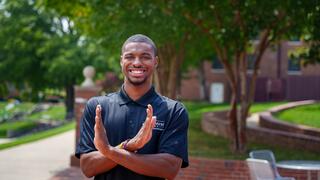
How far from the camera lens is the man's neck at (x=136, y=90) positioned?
2.96 m

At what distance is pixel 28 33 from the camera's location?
3569cm

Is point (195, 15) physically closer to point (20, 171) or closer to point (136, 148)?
point (20, 171)

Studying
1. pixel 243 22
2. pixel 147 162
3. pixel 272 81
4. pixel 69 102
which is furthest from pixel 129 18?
pixel 272 81

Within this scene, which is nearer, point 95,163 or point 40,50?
point 95,163

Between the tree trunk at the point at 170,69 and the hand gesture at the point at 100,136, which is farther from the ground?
the hand gesture at the point at 100,136

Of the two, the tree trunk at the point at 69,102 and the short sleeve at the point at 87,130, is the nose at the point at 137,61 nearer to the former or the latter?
the short sleeve at the point at 87,130

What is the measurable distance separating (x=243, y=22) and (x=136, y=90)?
25.0 ft

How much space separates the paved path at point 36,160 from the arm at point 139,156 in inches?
320

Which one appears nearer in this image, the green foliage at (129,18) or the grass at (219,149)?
the grass at (219,149)

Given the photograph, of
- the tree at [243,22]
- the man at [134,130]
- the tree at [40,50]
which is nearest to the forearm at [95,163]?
the man at [134,130]

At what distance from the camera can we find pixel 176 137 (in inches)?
114

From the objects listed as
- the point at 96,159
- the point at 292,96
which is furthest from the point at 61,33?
the point at 96,159

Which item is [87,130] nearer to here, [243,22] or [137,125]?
[137,125]

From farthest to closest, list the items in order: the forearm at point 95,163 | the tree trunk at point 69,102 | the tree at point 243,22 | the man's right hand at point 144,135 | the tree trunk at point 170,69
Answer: the tree trunk at point 69,102, the tree trunk at point 170,69, the tree at point 243,22, the forearm at point 95,163, the man's right hand at point 144,135
